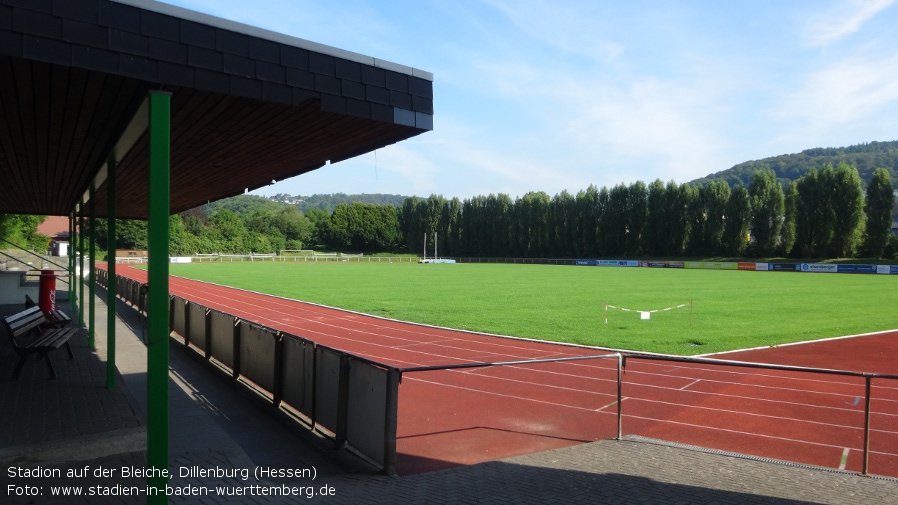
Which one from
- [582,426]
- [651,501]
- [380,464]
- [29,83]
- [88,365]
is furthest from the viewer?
[88,365]

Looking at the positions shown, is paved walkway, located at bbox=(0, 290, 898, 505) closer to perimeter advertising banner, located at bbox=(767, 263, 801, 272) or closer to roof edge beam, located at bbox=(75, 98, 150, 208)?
roof edge beam, located at bbox=(75, 98, 150, 208)

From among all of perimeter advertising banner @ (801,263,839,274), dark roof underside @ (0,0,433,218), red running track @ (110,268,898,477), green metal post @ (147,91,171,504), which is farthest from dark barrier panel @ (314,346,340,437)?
perimeter advertising banner @ (801,263,839,274)

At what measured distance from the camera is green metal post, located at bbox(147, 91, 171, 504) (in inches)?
188

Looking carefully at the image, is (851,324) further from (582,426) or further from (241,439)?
(241,439)

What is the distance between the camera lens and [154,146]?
15.8ft

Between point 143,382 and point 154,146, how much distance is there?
645 centimetres

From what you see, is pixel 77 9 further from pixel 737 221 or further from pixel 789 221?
pixel 737 221

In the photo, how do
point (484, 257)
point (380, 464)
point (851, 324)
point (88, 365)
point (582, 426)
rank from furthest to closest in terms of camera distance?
1. point (484, 257)
2. point (851, 324)
3. point (88, 365)
4. point (582, 426)
5. point (380, 464)

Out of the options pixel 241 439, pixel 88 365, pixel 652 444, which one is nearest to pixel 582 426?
pixel 652 444

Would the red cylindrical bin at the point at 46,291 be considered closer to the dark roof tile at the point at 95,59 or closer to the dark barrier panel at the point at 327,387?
the dark barrier panel at the point at 327,387

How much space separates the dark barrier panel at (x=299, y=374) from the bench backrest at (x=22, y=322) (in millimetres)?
4698

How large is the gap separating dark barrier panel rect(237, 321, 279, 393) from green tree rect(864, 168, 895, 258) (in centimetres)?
8001

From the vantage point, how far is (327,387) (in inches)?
282

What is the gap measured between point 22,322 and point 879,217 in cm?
8278
